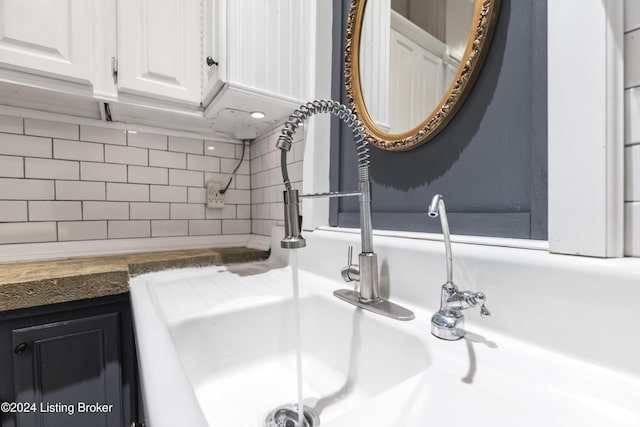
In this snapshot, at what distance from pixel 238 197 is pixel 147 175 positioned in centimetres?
44

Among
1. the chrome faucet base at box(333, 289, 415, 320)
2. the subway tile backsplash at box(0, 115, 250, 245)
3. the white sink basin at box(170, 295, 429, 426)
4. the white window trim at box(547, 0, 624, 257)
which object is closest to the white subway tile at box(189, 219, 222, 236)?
the subway tile backsplash at box(0, 115, 250, 245)

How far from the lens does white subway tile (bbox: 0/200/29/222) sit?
1049 millimetres

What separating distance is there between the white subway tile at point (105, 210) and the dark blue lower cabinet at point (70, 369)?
1.69 feet

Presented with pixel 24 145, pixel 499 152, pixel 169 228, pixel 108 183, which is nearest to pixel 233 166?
pixel 169 228

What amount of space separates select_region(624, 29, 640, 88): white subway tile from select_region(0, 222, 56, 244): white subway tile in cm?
169

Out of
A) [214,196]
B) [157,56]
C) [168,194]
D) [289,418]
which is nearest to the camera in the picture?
[289,418]

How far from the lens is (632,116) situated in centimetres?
41

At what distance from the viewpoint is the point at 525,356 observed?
41 cm

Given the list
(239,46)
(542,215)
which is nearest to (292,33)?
(239,46)

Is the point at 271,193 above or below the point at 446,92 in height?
below

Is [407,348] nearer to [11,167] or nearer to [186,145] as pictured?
[186,145]

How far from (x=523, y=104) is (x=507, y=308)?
39 centimetres

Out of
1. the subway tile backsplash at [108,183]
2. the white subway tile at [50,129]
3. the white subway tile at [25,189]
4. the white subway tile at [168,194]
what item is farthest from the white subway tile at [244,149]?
the white subway tile at [25,189]

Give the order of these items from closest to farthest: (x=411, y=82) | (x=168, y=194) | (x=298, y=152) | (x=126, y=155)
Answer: (x=411, y=82) < (x=298, y=152) < (x=126, y=155) < (x=168, y=194)
